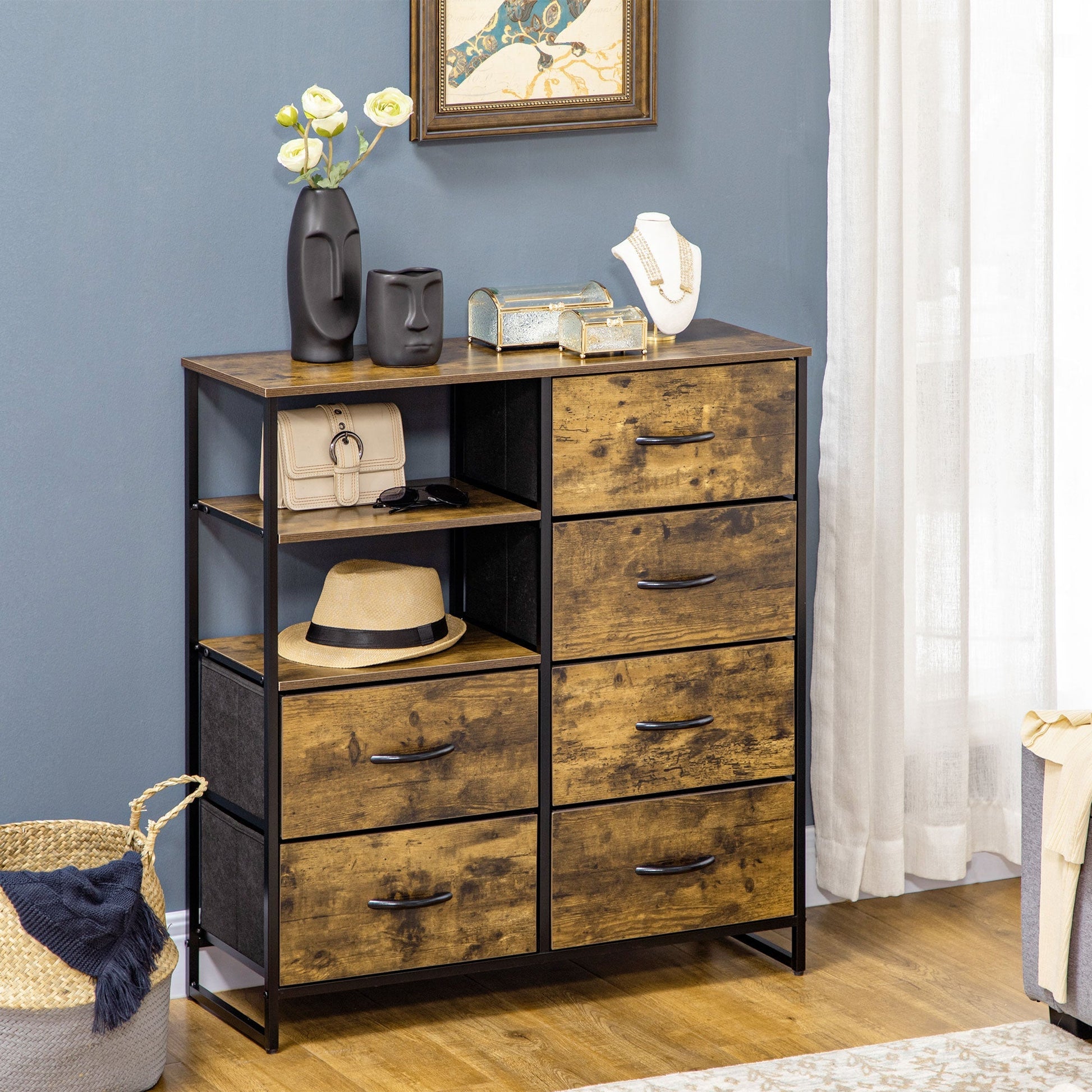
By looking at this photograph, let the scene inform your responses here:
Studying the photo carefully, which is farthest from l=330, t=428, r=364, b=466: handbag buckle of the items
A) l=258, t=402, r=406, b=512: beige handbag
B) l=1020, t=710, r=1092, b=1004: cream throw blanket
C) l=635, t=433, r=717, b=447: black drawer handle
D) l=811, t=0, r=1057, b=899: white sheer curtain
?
l=1020, t=710, r=1092, b=1004: cream throw blanket

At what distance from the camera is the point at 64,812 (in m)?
2.95

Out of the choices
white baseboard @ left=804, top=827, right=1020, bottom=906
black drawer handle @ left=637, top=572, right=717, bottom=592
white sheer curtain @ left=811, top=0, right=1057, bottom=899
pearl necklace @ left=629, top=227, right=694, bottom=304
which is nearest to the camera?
black drawer handle @ left=637, top=572, right=717, bottom=592

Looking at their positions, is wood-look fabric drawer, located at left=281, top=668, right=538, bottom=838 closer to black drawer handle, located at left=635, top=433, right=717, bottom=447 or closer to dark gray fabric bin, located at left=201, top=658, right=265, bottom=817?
dark gray fabric bin, located at left=201, top=658, right=265, bottom=817

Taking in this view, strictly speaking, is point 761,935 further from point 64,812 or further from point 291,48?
point 291,48

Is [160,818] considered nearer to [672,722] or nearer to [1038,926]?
[672,722]

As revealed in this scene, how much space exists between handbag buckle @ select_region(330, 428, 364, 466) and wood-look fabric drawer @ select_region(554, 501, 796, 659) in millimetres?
350

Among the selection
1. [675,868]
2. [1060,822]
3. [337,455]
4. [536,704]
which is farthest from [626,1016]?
[337,455]

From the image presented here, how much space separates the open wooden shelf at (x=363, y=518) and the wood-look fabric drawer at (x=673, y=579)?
0.11 meters

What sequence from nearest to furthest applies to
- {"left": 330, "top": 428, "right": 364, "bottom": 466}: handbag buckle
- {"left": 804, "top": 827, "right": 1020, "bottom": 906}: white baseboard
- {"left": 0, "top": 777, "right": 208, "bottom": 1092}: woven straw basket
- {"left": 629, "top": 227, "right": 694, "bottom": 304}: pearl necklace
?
1. {"left": 0, "top": 777, "right": 208, "bottom": 1092}: woven straw basket
2. {"left": 330, "top": 428, "right": 364, "bottom": 466}: handbag buckle
3. {"left": 629, "top": 227, "right": 694, "bottom": 304}: pearl necklace
4. {"left": 804, "top": 827, "right": 1020, "bottom": 906}: white baseboard

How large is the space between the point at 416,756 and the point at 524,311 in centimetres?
77

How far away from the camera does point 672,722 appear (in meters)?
2.97

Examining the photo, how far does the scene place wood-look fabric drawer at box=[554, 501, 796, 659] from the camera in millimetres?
2867

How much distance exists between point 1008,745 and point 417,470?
1374 mm

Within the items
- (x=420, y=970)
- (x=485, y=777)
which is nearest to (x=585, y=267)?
(x=485, y=777)
